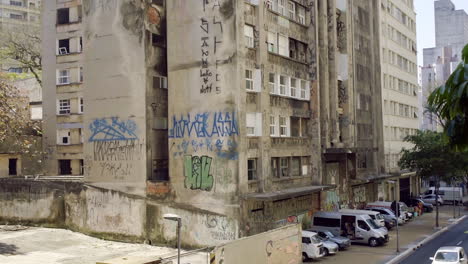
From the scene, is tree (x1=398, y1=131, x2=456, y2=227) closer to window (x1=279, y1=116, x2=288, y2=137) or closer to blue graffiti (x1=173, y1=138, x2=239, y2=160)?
window (x1=279, y1=116, x2=288, y2=137)

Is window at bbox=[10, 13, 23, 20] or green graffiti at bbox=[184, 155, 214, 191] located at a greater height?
window at bbox=[10, 13, 23, 20]

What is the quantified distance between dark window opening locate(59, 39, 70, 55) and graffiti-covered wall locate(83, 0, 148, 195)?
15.4m

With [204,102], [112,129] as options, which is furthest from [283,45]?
[112,129]

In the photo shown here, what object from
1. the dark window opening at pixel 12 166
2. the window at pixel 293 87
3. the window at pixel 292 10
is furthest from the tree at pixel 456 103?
the dark window opening at pixel 12 166

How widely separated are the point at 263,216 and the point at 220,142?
5920mm

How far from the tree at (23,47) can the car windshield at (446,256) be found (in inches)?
1853

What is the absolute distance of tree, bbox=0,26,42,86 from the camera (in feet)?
193

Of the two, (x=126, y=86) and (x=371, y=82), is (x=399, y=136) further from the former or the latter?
(x=126, y=86)

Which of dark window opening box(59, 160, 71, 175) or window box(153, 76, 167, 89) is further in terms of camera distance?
dark window opening box(59, 160, 71, 175)

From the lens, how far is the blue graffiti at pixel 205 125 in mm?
31672

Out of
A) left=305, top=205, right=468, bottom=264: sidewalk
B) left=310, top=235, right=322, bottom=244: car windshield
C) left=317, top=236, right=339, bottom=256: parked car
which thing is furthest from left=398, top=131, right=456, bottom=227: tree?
left=310, top=235, right=322, bottom=244: car windshield

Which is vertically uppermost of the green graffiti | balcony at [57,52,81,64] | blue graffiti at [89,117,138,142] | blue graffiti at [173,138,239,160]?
balcony at [57,52,81,64]

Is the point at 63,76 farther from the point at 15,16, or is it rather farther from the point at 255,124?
A: the point at 15,16

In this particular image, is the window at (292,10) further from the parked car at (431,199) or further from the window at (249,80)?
the parked car at (431,199)
